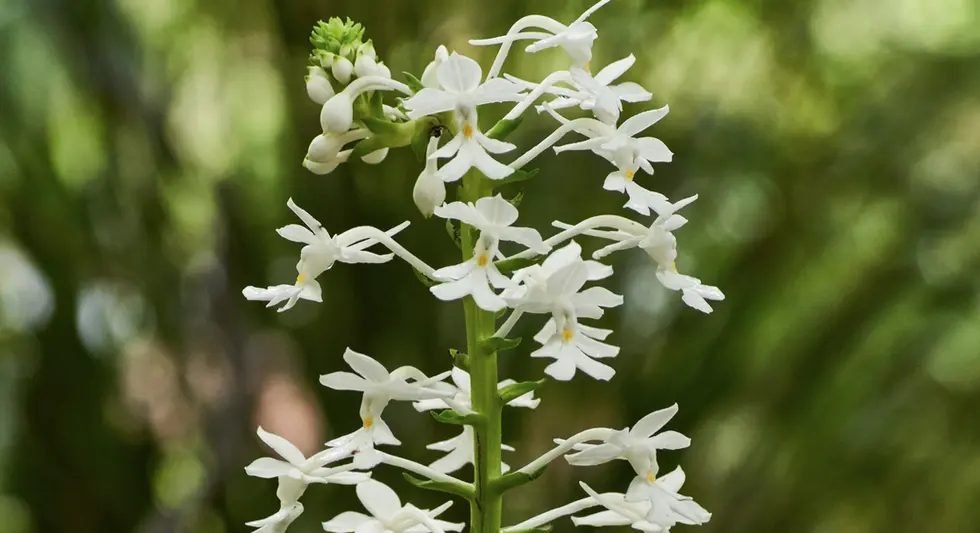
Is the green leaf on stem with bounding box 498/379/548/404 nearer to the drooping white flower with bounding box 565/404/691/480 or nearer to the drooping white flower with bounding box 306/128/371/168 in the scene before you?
the drooping white flower with bounding box 565/404/691/480

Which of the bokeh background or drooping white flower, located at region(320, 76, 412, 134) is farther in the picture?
the bokeh background

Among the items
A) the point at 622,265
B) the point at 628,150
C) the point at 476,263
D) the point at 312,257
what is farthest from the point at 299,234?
the point at 622,265

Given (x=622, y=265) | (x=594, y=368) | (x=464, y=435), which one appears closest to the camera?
(x=594, y=368)

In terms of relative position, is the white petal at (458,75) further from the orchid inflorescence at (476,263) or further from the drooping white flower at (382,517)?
the drooping white flower at (382,517)

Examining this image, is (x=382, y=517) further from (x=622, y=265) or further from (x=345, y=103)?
(x=622, y=265)

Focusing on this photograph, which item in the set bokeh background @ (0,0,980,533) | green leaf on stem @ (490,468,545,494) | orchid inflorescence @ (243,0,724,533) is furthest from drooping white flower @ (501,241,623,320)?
bokeh background @ (0,0,980,533)
